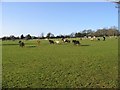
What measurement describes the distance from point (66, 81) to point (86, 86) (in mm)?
1178

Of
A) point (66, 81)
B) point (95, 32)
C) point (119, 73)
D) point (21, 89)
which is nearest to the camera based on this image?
point (21, 89)

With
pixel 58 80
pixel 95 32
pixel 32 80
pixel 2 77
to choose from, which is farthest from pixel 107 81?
pixel 95 32

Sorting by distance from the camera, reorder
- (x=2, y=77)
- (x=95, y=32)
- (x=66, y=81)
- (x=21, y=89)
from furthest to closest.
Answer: (x=95, y=32)
(x=2, y=77)
(x=66, y=81)
(x=21, y=89)

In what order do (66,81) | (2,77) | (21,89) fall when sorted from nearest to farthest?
(21,89) → (66,81) → (2,77)

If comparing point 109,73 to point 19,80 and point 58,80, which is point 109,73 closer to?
point 58,80

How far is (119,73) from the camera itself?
1416cm

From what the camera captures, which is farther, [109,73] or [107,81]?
[109,73]

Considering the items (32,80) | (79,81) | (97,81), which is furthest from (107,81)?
(32,80)

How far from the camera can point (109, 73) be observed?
14258mm

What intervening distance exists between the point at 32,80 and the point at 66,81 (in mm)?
1627

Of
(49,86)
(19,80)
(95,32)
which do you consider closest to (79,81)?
(49,86)

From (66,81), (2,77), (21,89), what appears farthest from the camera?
(2,77)

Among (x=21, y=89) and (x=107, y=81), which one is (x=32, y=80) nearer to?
(x=21, y=89)

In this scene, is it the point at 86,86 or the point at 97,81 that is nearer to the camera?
the point at 86,86
